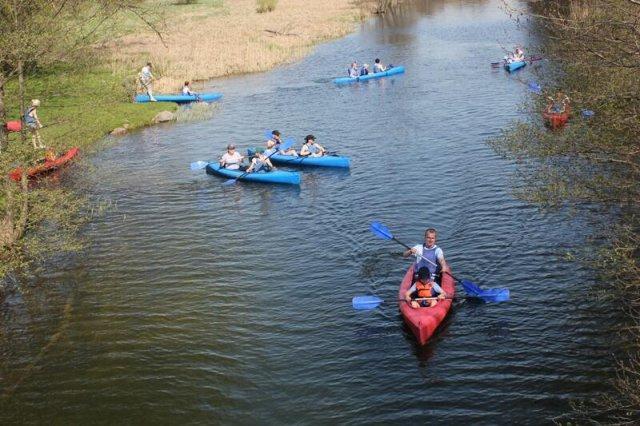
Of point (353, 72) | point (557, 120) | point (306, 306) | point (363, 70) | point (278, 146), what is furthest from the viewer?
point (363, 70)

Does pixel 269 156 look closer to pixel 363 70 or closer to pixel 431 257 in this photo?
pixel 431 257

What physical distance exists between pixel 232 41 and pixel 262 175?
93.4 ft

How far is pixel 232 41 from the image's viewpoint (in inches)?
1905

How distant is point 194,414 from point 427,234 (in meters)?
6.11

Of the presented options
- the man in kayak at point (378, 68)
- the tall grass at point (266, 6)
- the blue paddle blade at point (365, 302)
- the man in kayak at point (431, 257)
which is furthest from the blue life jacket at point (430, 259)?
the tall grass at point (266, 6)

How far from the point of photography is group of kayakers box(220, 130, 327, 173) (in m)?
22.7

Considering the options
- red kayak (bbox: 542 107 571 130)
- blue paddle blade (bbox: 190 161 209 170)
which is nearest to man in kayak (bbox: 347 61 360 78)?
blue paddle blade (bbox: 190 161 209 170)

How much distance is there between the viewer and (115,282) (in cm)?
1588

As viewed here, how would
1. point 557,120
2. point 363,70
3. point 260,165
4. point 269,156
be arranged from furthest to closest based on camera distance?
point 363,70 → point 269,156 → point 260,165 → point 557,120

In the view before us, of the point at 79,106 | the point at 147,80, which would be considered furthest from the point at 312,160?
the point at 147,80

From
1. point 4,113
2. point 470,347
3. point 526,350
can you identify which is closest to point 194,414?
point 470,347

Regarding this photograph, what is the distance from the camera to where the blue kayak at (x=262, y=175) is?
21.9 meters

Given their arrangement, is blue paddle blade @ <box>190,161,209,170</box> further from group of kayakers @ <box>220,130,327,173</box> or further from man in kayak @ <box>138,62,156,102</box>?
man in kayak @ <box>138,62,156,102</box>

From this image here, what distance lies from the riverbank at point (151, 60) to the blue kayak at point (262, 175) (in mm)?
3924
